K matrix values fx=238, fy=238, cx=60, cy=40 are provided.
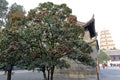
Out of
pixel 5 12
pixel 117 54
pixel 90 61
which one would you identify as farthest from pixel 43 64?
pixel 117 54

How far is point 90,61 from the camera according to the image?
44.9 ft

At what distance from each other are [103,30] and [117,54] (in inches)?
1758

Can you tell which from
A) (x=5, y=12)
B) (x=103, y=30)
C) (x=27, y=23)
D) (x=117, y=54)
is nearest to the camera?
(x=27, y=23)

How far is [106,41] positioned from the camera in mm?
128750

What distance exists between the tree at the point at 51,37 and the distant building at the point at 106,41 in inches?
4559

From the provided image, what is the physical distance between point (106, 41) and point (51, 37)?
119 m

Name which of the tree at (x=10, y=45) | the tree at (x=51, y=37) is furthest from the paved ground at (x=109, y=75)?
the tree at (x=10, y=45)

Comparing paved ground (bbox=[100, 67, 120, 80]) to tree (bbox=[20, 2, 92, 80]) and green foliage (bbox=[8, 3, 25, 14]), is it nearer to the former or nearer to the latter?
tree (bbox=[20, 2, 92, 80])

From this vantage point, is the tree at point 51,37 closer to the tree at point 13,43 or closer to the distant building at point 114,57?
the tree at point 13,43

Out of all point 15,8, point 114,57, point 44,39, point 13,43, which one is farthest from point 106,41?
point 13,43

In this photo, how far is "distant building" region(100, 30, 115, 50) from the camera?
128 metres

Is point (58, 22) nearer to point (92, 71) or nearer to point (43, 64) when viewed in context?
point (43, 64)

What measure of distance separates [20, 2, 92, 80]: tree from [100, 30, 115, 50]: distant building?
115790mm

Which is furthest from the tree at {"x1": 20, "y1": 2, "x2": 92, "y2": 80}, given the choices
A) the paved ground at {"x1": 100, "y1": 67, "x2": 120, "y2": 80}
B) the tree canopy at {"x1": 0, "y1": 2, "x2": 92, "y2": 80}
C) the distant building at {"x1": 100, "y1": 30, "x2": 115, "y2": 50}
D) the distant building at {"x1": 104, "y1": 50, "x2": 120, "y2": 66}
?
the distant building at {"x1": 100, "y1": 30, "x2": 115, "y2": 50}
